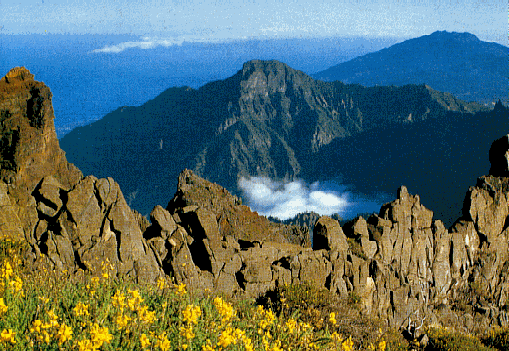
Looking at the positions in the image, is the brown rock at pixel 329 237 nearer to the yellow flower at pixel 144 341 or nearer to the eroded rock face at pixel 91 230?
the eroded rock face at pixel 91 230

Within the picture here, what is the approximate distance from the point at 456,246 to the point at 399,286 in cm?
2488

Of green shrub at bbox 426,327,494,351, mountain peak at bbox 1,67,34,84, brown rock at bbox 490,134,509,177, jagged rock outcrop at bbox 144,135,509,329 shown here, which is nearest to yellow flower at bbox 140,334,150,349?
jagged rock outcrop at bbox 144,135,509,329

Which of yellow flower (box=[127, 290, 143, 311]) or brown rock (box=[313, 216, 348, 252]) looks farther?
brown rock (box=[313, 216, 348, 252])

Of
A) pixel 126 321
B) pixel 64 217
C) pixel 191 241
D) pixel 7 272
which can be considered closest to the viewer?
pixel 126 321

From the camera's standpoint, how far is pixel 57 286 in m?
10.1

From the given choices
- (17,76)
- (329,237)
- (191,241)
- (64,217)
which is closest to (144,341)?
(64,217)

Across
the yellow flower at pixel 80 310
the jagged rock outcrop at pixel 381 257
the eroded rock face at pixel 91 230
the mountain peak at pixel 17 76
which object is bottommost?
the jagged rock outcrop at pixel 381 257

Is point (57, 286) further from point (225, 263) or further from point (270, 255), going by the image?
point (270, 255)

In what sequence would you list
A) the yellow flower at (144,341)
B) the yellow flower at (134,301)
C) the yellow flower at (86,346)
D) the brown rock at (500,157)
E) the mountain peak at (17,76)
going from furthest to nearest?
1. the brown rock at (500,157)
2. the mountain peak at (17,76)
3. the yellow flower at (134,301)
4. the yellow flower at (144,341)
5. the yellow flower at (86,346)

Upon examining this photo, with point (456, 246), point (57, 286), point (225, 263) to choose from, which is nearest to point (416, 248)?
point (456, 246)

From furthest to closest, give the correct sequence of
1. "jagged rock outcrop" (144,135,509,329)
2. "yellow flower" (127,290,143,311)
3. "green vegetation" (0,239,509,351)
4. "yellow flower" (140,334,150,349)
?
"jagged rock outcrop" (144,135,509,329)
"yellow flower" (127,290,143,311)
"green vegetation" (0,239,509,351)
"yellow flower" (140,334,150,349)

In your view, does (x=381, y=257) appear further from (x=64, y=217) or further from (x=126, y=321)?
(x=126, y=321)

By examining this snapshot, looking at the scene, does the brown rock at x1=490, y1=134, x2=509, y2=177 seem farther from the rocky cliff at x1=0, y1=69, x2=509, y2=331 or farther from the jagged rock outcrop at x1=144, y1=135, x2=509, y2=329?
the rocky cliff at x1=0, y1=69, x2=509, y2=331

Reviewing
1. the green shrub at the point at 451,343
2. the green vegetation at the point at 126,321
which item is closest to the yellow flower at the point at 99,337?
the green vegetation at the point at 126,321
